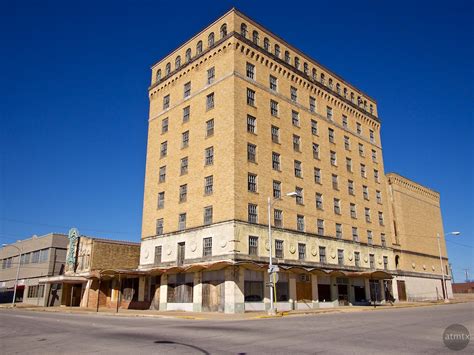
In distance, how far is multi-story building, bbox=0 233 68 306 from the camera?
188 feet

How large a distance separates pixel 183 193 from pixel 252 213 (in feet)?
27.5

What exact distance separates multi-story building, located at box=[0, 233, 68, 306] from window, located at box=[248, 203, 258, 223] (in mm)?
36944

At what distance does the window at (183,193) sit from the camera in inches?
1553

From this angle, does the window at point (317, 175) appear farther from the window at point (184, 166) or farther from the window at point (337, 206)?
the window at point (184, 166)

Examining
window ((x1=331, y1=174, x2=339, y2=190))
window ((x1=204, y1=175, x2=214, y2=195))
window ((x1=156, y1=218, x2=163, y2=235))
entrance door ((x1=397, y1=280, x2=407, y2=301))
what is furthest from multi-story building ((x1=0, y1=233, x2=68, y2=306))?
entrance door ((x1=397, y1=280, x2=407, y2=301))

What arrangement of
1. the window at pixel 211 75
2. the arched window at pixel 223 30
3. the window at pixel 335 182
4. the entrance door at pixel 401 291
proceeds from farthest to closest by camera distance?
the entrance door at pixel 401 291
the window at pixel 335 182
the window at pixel 211 75
the arched window at pixel 223 30

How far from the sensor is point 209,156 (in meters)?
37.9

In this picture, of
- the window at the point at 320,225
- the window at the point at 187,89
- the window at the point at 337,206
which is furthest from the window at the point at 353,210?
the window at the point at 187,89

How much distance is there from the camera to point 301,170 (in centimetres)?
4225

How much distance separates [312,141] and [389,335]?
32885mm

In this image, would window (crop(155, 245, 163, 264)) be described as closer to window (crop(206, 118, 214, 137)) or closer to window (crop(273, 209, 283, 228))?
window (crop(273, 209, 283, 228))

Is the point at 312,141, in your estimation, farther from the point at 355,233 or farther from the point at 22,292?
the point at 22,292

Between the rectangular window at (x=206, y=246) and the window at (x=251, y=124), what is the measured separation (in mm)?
11118

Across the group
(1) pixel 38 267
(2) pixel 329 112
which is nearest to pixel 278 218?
(2) pixel 329 112
